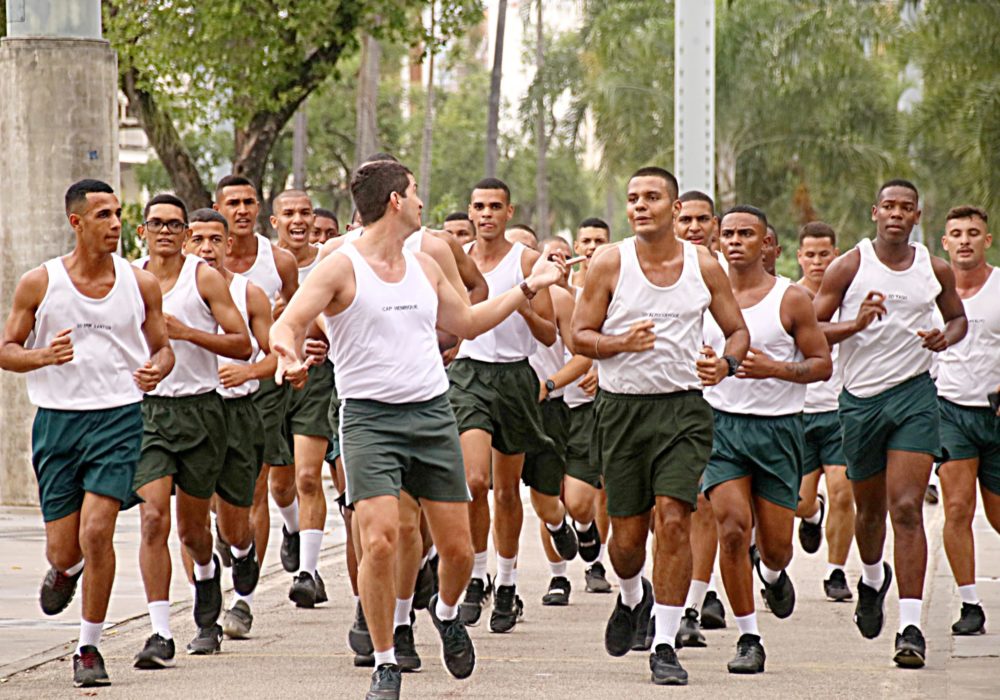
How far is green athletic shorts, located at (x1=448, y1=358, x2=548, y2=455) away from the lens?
10617 millimetres

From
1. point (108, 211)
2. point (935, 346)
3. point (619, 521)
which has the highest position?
point (108, 211)

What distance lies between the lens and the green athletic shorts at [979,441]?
34.1 ft

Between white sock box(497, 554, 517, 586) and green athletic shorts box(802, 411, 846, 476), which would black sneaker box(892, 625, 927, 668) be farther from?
green athletic shorts box(802, 411, 846, 476)

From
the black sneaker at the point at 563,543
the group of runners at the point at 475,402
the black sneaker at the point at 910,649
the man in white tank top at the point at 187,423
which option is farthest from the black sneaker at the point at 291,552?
the black sneaker at the point at 910,649

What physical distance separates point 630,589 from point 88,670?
248 centimetres

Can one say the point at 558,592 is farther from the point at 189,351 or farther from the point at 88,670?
the point at 88,670

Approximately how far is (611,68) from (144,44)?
2088cm

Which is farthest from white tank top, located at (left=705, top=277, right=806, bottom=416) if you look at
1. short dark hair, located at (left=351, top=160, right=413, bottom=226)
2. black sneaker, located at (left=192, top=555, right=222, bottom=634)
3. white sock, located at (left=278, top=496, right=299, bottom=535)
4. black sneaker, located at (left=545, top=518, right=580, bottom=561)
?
white sock, located at (left=278, top=496, right=299, bottom=535)

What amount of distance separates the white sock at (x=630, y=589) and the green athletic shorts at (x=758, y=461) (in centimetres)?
60

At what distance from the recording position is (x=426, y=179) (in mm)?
45531

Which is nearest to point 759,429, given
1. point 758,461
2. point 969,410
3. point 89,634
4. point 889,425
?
point 758,461

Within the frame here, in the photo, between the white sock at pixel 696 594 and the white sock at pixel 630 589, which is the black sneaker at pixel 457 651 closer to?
the white sock at pixel 630 589

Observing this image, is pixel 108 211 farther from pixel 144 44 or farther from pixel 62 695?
pixel 144 44

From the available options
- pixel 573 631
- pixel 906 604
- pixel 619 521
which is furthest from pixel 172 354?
pixel 906 604
